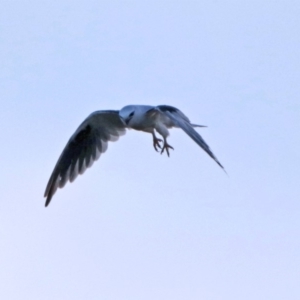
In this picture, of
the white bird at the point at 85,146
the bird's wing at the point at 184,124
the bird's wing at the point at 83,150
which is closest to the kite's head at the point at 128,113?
the bird's wing at the point at 184,124

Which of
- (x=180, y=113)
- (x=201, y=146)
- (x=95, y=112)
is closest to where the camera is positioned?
(x=201, y=146)

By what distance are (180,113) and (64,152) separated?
2560 millimetres

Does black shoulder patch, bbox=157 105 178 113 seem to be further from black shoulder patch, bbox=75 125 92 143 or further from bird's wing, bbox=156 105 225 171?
black shoulder patch, bbox=75 125 92 143

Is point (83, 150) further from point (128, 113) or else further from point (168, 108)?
point (168, 108)

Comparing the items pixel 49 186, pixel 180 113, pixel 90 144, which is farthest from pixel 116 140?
pixel 180 113

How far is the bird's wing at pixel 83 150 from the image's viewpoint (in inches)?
476

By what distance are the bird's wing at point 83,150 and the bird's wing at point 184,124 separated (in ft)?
6.70

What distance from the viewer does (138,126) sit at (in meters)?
10.5

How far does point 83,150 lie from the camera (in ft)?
39.9

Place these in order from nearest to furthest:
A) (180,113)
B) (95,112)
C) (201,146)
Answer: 1. (201,146)
2. (180,113)
3. (95,112)

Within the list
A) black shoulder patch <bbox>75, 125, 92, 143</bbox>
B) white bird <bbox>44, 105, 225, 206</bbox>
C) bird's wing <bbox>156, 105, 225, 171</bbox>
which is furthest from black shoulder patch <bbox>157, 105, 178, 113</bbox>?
black shoulder patch <bbox>75, 125, 92, 143</bbox>

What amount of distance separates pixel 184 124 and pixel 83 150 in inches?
116

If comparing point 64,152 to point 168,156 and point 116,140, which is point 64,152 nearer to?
point 116,140

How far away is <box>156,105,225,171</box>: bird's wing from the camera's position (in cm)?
880
